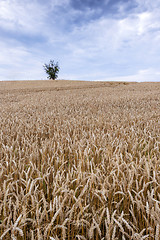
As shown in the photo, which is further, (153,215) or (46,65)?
(46,65)

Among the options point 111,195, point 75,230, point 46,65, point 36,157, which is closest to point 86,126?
point 36,157

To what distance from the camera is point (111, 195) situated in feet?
3.09

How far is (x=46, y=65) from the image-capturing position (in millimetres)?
44125

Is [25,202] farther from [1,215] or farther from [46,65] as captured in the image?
[46,65]

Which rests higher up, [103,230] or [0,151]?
[0,151]

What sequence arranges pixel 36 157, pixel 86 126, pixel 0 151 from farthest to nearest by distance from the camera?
pixel 86 126, pixel 0 151, pixel 36 157

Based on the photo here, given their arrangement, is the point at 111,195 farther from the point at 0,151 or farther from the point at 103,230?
the point at 0,151

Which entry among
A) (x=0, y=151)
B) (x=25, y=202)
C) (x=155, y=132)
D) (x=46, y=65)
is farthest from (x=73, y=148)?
(x=46, y=65)

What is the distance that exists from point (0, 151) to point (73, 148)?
669 mm

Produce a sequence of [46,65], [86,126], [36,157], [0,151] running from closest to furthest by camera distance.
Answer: [36,157], [0,151], [86,126], [46,65]

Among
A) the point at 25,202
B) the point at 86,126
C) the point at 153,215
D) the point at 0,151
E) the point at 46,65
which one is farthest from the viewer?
the point at 46,65

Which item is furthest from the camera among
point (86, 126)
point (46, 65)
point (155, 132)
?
point (46, 65)

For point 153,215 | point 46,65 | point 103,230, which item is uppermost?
point 46,65

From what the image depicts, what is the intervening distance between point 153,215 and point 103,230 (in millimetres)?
238
